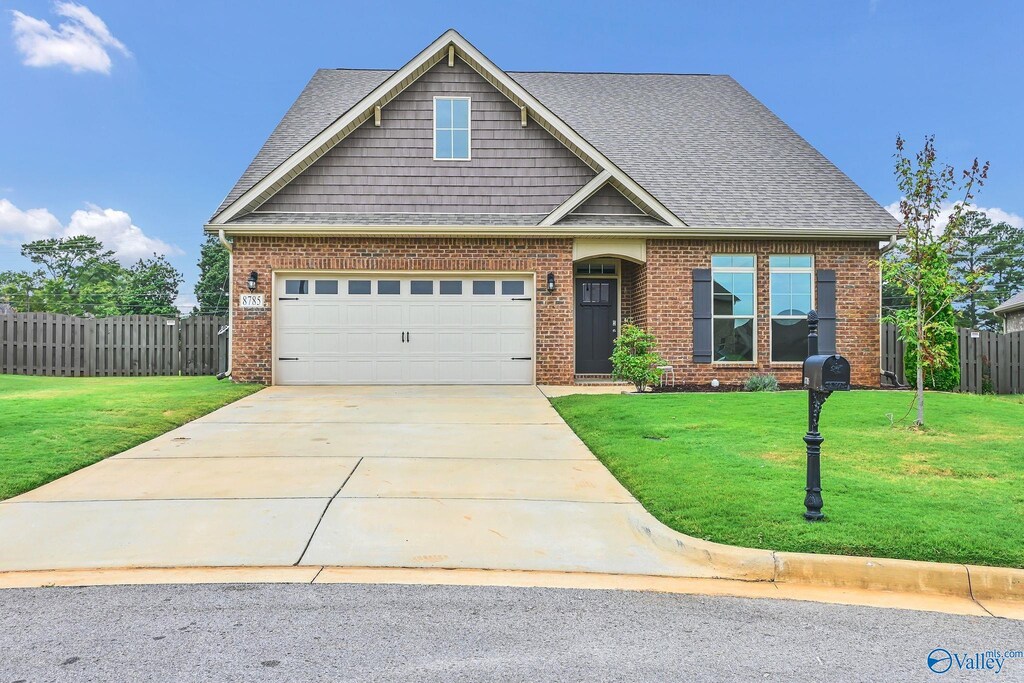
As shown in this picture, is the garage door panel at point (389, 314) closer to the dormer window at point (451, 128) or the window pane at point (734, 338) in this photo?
the dormer window at point (451, 128)

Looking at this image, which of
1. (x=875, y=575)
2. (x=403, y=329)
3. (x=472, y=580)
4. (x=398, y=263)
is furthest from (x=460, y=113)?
(x=875, y=575)

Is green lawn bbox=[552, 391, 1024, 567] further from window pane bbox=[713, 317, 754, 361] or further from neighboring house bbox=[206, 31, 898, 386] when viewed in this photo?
neighboring house bbox=[206, 31, 898, 386]

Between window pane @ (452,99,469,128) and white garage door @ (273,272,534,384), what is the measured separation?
3215 mm

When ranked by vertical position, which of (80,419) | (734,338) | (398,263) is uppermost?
(398,263)

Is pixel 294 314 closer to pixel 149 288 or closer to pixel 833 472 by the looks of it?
pixel 833 472

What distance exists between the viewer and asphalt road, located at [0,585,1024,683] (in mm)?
2934

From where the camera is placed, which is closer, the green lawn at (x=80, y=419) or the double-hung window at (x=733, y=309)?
the green lawn at (x=80, y=419)

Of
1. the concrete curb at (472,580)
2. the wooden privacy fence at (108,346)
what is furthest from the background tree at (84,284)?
the concrete curb at (472,580)

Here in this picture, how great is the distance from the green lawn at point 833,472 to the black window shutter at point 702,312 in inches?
127

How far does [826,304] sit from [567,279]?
17.7 feet

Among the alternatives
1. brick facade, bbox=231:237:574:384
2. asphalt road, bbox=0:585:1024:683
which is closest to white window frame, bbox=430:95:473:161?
brick facade, bbox=231:237:574:384

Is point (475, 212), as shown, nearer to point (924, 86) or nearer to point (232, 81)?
point (232, 81)

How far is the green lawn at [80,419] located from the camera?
6.55 meters

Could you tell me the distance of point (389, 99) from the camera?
545 inches
